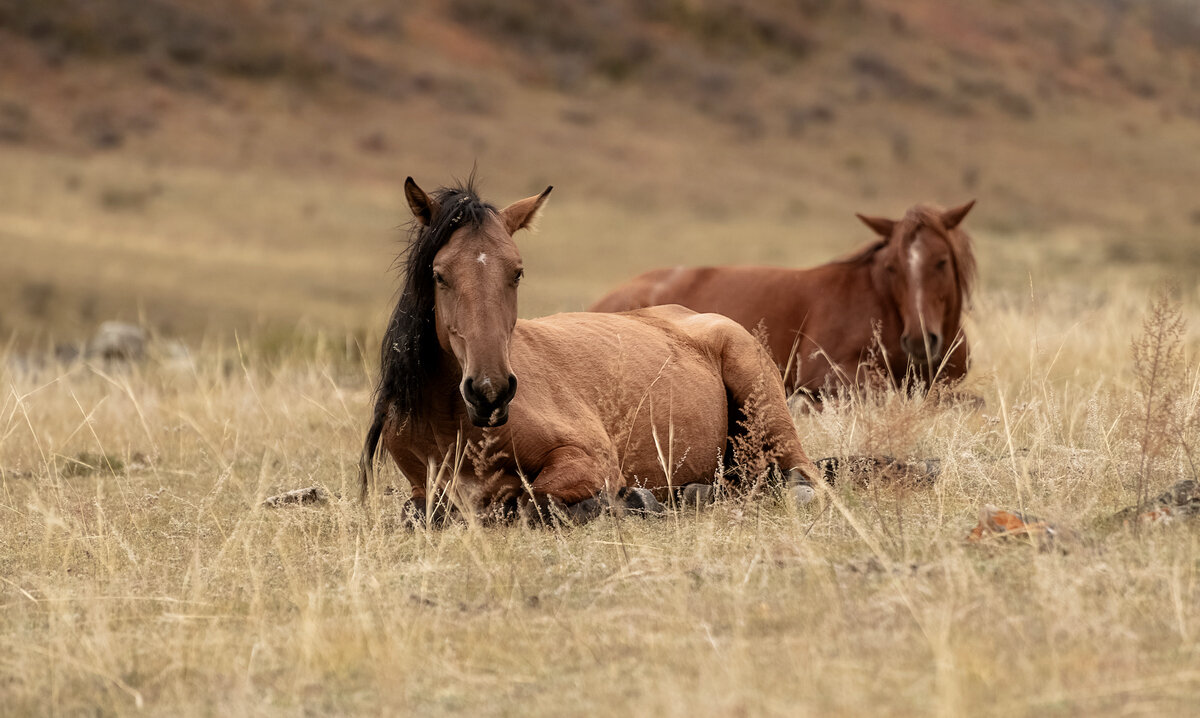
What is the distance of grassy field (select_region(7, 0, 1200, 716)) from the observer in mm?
3488

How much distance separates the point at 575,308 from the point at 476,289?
6203 mm

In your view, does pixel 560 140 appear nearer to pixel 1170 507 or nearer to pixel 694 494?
pixel 694 494

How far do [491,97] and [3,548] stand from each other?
4218cm

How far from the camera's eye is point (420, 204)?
5312 mm

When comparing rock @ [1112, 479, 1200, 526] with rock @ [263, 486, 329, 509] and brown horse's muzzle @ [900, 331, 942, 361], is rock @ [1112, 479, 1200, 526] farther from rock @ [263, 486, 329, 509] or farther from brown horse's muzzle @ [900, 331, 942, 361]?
brown horse's muzzle @ [900, 331, 942, 361]

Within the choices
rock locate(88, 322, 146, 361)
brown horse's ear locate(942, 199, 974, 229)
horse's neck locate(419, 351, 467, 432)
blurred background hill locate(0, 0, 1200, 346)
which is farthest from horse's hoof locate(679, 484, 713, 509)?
blurred background hill locate(0, 0, 1200, 346)

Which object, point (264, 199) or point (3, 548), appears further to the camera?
point (264, 199)

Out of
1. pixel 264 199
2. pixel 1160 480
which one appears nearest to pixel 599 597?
pixel 1160 480

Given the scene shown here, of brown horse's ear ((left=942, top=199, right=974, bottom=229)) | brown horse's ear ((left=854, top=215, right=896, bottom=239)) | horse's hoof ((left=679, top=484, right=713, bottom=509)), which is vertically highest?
brown horse's ear ((left=942, top=199, right=974, bottom=229))

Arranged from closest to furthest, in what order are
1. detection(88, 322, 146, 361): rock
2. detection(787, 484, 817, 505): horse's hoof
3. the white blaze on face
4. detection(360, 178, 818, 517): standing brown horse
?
detection(360, 178, 818, 517): standing brown horse, detection(787, 484, 817, 505): horse's hoof, the white blaze on face, detection(88, 322, 146, 361): rock

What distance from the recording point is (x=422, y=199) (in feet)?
17.4

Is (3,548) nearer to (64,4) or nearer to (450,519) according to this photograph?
(450,519)

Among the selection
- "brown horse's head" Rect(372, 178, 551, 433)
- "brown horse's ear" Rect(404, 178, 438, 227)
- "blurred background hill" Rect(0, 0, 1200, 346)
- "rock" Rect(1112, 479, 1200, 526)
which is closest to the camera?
"rock" Rect(1112, 479, 1200, 526)

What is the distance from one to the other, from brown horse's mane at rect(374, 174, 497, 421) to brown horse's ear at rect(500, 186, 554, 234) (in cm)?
17
